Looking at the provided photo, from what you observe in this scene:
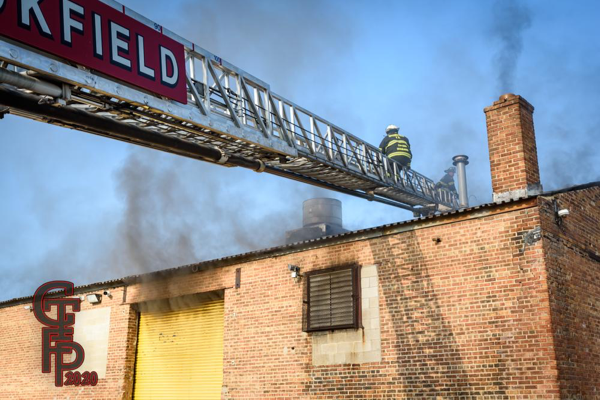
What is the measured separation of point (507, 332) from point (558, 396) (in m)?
1.10

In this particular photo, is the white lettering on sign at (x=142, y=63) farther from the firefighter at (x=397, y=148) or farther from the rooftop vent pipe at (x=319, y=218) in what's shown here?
the rooftop vent pipe at (x=319, y=218)

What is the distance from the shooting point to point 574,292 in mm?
9820

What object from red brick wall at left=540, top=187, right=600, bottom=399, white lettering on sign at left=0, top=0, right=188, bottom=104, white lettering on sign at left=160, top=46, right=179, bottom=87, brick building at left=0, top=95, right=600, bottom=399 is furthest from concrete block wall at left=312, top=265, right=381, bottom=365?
white lettering on sign at left=160, top=46, right=179, bottom=87

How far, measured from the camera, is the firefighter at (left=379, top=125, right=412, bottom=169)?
55.8ft

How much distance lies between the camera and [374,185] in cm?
1560

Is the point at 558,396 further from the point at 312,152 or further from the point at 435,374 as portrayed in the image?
the point at 312,152

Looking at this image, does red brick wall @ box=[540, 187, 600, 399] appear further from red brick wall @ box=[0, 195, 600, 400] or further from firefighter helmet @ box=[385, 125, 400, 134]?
firefighter helmet @ box=[385, 125, 400, 134]

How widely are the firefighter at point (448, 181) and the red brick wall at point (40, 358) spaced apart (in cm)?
1045

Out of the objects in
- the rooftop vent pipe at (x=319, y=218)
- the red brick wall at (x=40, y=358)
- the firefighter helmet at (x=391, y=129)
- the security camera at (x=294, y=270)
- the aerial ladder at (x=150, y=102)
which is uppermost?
the firefighter helmet at (x=391, y=129)

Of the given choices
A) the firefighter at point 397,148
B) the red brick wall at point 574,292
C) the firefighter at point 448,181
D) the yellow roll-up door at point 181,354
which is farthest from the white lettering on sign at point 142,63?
the firefighter at point 448,181

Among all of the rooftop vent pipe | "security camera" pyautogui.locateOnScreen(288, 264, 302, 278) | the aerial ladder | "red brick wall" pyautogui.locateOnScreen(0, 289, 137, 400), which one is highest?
the rooftop vent pipe

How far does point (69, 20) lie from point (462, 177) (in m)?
15.5

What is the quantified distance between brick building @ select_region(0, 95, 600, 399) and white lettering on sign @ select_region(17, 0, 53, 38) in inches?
238

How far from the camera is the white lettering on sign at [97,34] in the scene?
812cm
